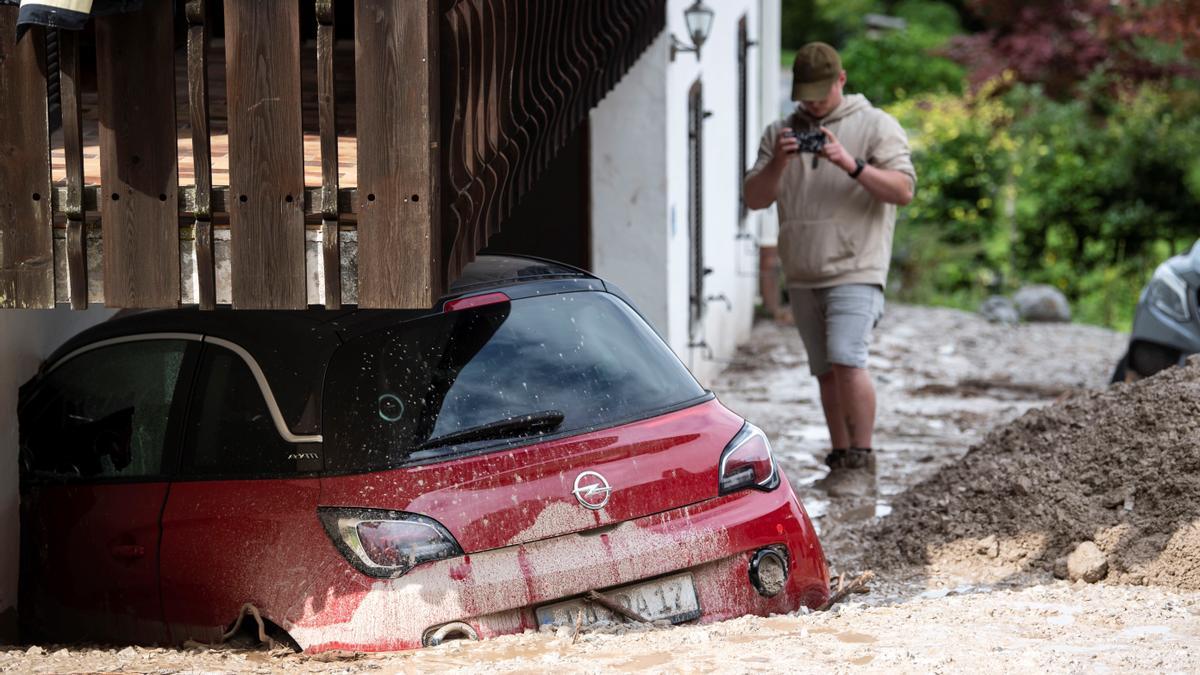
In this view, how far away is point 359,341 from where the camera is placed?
4418 mm

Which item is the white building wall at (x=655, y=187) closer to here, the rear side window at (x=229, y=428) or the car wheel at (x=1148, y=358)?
the car wheel at (x=1148, y=358)

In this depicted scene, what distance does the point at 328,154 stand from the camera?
4262mm

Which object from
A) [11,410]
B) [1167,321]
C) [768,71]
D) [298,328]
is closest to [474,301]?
[298,328]

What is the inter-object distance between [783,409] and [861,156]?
3.28 metres

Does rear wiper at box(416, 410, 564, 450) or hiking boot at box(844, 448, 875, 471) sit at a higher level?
rear wiper at box(416, 410, 564, 450)

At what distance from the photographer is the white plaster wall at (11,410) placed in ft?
17.2

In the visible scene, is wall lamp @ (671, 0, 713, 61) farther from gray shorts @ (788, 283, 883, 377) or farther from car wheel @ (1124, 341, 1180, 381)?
car wheel @ (1124, 341, 1180, 381)

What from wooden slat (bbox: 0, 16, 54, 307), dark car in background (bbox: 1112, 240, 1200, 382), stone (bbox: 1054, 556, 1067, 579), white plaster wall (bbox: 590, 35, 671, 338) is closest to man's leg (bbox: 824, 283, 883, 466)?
white plaster wall (bbox: 590, 35, 671, 338)

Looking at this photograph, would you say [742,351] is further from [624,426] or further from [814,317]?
[624,426]

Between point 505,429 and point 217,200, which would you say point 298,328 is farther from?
point 505,429

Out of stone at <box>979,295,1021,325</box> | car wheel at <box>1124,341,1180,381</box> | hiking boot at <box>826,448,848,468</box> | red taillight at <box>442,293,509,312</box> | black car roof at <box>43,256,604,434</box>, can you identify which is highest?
red taillight at <box>442,293,509,312</box>

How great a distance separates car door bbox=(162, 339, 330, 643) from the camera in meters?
4.24

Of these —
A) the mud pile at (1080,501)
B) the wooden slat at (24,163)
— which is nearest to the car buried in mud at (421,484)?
the wooden slat at (24,163)

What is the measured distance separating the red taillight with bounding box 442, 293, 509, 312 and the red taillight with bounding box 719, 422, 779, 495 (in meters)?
0.85
